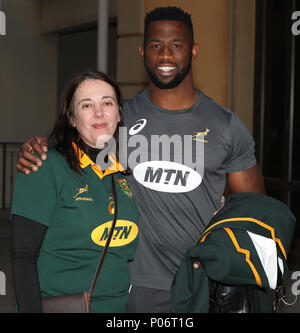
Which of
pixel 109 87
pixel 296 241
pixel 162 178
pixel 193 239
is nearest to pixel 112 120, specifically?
pixel 109 87

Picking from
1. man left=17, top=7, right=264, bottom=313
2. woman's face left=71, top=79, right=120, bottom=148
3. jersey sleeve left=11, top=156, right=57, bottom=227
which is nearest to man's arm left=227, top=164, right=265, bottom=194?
man left=17, top=7, right=264, bottom=313

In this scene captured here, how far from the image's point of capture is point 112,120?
2.45m

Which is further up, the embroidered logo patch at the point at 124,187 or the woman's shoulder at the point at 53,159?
the woman's shoulder at the point at 53,159

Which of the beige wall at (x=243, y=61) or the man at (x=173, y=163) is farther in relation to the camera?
the beige wall at (x=243, y=61)

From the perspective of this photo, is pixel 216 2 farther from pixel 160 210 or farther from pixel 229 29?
pixel 160 210

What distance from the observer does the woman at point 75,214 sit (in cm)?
207

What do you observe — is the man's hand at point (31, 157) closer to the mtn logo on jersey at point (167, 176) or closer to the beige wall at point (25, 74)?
the mtn logo on jersey at point (167, 176)

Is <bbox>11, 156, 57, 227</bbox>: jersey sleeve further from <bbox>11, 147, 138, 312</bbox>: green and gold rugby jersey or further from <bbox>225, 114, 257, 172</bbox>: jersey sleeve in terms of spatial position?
<bbox>225, 114, 257, 172</bbox>: jersey sleeve

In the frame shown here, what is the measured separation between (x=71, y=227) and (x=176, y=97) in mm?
1151

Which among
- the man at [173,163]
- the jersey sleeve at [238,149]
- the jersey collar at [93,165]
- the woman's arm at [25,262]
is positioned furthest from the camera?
the jersey sleeve at [238,149]

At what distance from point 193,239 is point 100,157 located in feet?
2.32

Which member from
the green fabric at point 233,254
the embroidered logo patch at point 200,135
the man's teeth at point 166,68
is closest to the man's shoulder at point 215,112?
the embroidered logo patch at point 200,135

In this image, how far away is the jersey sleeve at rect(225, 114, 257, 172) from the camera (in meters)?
2.90

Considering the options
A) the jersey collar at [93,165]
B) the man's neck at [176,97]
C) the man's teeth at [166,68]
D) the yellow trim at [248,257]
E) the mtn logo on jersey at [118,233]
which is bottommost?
the yellow trim at [248,257]
